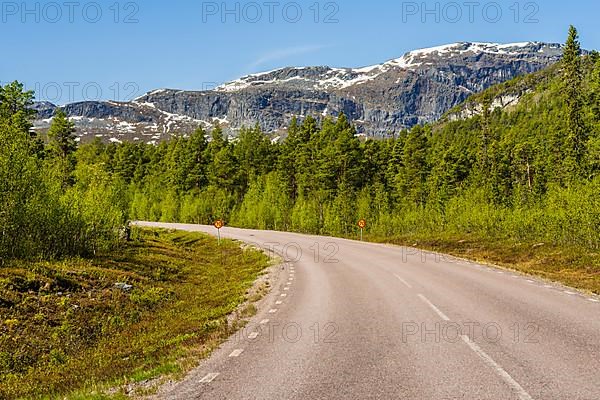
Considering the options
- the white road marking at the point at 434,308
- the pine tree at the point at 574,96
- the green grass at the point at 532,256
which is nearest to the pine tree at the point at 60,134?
the green grass at the point at 532,256

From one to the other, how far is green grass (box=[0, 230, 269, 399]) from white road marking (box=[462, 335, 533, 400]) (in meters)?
4.79

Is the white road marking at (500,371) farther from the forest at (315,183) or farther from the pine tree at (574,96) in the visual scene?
the pine tree at (574,96)

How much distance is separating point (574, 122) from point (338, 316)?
39.1m

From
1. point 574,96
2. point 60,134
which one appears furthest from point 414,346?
point 60,134

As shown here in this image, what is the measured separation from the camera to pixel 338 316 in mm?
11609

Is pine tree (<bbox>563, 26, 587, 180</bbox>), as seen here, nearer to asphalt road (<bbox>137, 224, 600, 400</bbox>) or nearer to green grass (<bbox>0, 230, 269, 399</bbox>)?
asphalt road (<bbox>137, 224, 600, 400</bbox>)

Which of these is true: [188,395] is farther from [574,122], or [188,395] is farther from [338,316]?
[574,122]

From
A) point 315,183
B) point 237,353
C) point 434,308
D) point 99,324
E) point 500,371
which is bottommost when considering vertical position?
point 99,324

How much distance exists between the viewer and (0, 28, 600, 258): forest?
874 inches

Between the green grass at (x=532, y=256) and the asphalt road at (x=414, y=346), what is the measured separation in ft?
13.9

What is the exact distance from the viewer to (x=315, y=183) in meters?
65.0

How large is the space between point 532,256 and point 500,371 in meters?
23.6

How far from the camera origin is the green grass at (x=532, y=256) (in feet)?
64.8

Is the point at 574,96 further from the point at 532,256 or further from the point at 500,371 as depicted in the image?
the point at 500,371
